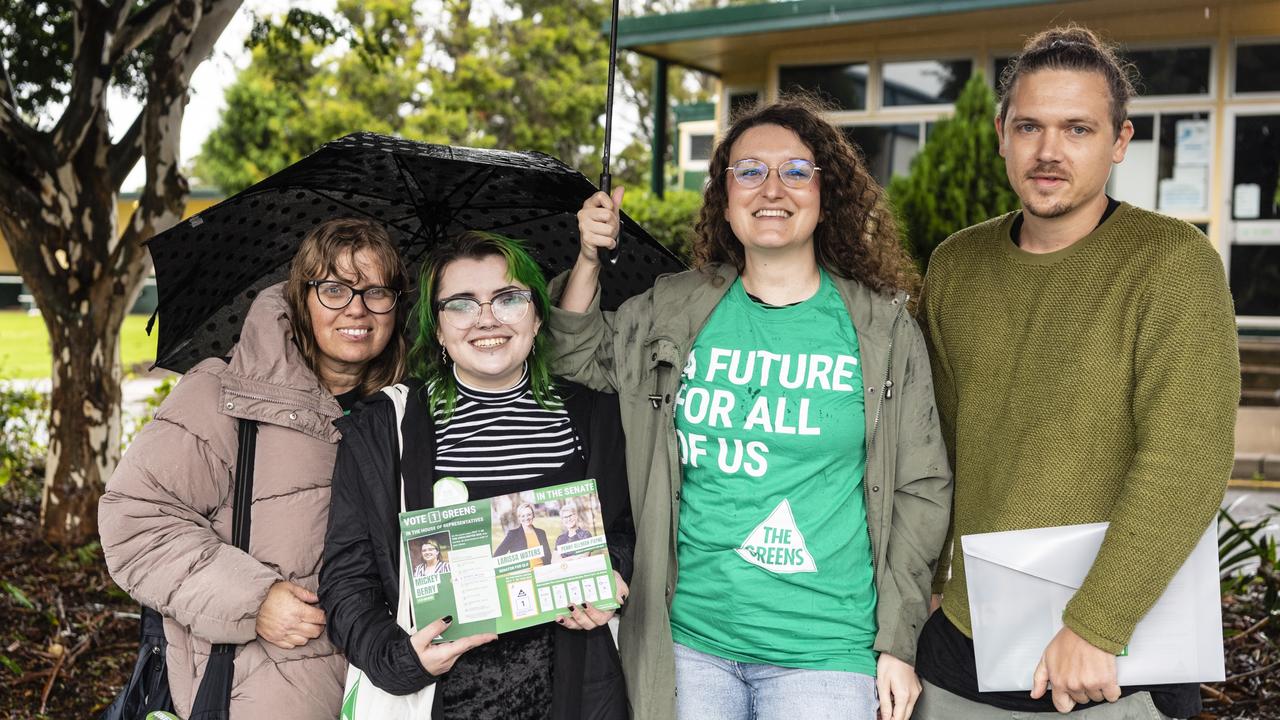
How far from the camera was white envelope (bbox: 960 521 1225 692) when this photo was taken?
2234mm

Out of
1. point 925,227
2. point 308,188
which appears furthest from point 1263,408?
point 308,188

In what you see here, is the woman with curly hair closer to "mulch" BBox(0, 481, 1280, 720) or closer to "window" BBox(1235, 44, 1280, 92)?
"mulch" BBox(0, 481, 1280, 720)

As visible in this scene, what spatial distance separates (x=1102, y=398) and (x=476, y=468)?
4.54 ft

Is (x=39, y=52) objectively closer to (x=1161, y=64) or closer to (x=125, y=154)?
(x=125, y=154)

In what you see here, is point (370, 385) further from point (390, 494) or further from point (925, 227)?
point (925, 227)

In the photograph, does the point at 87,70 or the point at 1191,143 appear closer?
the point at 87,70

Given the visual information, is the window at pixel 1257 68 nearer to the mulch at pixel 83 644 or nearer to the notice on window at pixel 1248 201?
the notice on window at pixel 1248 201

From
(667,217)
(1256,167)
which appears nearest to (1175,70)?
(1256,167)

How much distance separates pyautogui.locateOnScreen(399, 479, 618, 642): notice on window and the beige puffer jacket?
0.46 meters

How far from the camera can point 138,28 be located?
20.1ft

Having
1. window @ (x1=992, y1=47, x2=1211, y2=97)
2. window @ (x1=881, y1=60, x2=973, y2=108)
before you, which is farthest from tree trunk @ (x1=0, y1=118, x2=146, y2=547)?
window @ (x1=881, y1=60, x2=973, y2=108)

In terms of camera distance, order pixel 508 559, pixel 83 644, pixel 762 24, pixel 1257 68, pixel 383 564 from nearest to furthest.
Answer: pixel 508 559 → pixel 383 564 → pixel 83 644 → pixel 1257 68 → pixel 762 24

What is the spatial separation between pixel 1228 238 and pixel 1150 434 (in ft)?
40.6

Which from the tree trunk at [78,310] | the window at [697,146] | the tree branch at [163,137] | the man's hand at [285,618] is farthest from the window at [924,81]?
the man's hand at [285,618]
